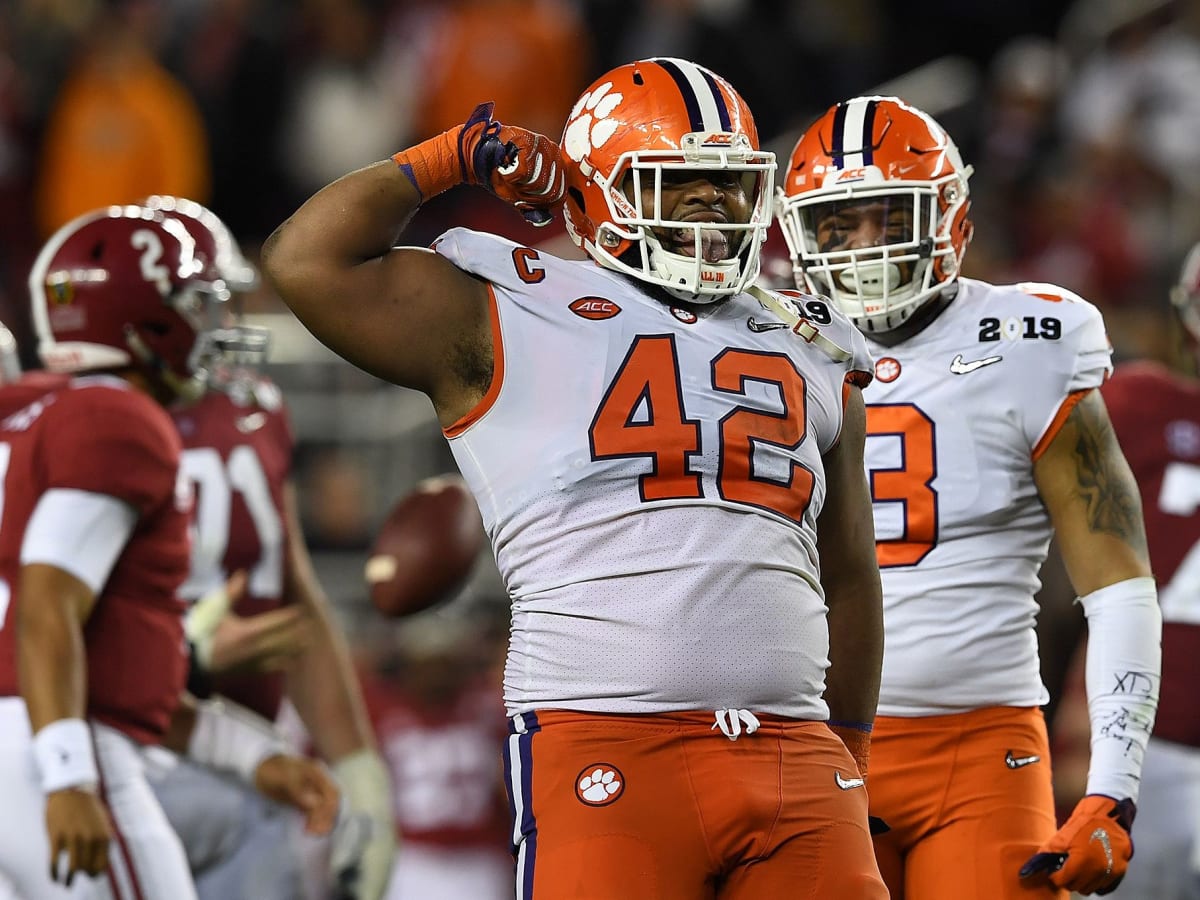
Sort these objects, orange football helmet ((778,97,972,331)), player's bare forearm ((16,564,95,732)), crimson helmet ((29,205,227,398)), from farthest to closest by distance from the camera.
Result: crimson helmet ((29,205,227,398)), player's bare forearm ((16,564,95,732)), orange football helmet ((778,97,972,331))

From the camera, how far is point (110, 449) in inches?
146

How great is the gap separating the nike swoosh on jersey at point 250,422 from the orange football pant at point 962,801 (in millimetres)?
2382

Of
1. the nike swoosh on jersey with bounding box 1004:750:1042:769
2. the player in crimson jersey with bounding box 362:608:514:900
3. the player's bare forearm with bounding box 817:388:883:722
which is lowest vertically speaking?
the player in crimson jersey with bounding box 362:608:514:900

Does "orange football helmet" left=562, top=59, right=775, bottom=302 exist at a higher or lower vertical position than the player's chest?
higher

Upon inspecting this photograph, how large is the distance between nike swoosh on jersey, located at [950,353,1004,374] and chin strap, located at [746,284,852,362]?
0.56m

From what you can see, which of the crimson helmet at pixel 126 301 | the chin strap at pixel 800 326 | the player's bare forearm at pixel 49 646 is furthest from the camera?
the crimson helmet at pixel 126 301

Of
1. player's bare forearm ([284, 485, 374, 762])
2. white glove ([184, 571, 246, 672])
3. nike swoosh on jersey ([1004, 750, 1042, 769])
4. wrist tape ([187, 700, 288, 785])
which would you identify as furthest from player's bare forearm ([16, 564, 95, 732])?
nike swoosh on jersey ([1004, 750, 1042, 769])

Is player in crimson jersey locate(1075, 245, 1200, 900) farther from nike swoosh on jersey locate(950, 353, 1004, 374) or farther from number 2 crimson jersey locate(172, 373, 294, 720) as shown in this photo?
number 2 crimson jersey locate(172, 373, 294, 720)

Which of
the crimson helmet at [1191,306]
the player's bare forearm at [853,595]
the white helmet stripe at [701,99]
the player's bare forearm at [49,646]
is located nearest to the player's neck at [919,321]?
the player's bare forearm at [853,595]

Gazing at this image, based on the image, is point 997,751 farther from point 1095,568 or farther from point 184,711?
point 184,711

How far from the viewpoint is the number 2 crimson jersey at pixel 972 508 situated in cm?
328

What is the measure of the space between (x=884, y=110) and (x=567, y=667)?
1471 millimetres

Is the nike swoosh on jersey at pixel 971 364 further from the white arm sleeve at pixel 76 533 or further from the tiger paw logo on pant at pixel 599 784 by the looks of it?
the white arm sleeve at pixel 76 533

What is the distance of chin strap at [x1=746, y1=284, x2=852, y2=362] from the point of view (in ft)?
9.23
